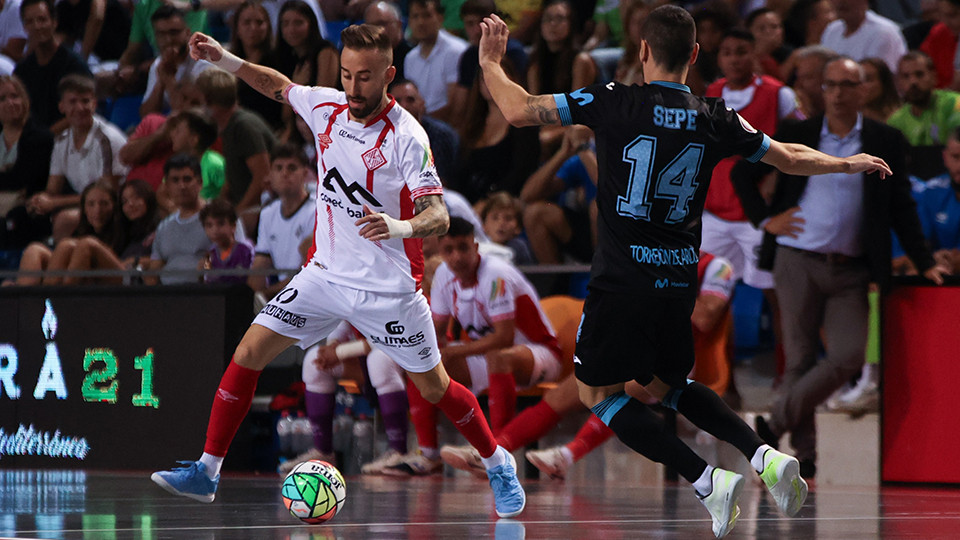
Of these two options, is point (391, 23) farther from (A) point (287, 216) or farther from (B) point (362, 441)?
(B) point (362, 441)

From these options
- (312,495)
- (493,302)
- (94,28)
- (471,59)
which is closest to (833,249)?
(493,302)

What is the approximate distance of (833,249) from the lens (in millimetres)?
9234

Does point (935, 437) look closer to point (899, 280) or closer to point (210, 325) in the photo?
point (899, 280)

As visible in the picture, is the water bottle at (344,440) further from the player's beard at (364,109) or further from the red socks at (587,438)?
the player's beard at (364,109)

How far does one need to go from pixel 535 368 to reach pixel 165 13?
6548 mm

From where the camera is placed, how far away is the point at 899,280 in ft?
31.0

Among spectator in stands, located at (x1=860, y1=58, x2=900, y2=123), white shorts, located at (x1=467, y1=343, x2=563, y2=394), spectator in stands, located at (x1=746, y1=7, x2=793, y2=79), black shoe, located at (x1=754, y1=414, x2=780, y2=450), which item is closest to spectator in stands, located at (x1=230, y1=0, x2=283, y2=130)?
white shorts, located at (x1=467, y1=343, x2=563, y2=394)

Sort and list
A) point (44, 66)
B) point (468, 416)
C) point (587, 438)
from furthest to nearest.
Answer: point (44, 66)
point (587, 438)
point (468, 416)

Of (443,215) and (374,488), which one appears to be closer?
(443,215)

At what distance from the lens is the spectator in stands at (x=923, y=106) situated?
10.5 meters

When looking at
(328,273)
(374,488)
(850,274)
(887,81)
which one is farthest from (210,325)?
(887,81)

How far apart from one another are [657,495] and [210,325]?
3.83m

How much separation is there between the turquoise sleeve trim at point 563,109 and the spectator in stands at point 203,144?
23.2 ft

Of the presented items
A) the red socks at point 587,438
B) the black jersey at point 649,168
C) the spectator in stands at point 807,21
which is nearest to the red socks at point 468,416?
the black jersey at point 649,168
